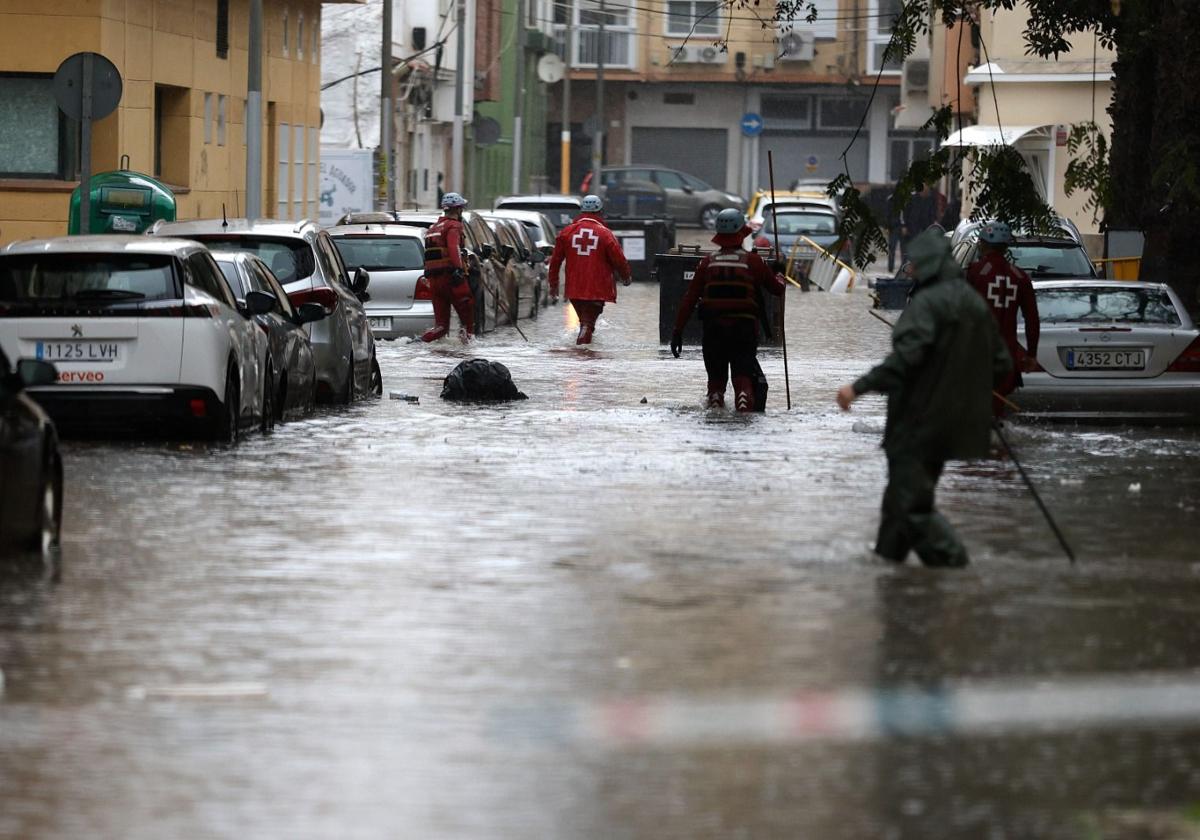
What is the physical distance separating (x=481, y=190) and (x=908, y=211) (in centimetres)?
2787

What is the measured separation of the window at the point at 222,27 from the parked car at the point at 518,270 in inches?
223

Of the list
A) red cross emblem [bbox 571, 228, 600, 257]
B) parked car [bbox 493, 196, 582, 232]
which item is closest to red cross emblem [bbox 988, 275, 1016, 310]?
red cross emblem [bbox 571, 228, 600, 257]

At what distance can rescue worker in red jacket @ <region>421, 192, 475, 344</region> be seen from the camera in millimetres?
28672

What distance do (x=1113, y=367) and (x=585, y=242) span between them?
12414 millimetres

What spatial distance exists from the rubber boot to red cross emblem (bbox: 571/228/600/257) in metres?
10.3

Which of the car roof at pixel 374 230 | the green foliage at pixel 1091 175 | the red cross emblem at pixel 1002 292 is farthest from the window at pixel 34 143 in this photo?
the red cross emblem at pixel 1002 292

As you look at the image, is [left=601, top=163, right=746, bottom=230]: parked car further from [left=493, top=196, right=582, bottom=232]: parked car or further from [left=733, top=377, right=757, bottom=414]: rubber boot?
[left=733, top=377, right=757, bottom=414]: rubber boot

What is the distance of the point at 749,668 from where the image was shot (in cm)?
887

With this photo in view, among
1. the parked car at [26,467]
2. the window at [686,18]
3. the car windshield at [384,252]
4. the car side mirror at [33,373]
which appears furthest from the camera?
the window at [686,18]

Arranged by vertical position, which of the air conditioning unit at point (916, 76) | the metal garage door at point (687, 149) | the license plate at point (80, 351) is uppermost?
the air conditioning unit at point (916, 76)

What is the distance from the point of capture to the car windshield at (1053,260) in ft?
79.7

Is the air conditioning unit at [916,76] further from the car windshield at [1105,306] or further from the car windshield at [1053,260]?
the car windshield at [1105,306]

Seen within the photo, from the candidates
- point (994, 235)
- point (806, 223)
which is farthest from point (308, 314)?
point (806, 223)

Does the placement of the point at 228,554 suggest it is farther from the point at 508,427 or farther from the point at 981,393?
the point at 508,427
